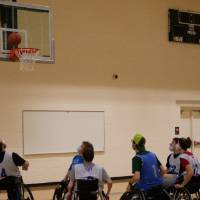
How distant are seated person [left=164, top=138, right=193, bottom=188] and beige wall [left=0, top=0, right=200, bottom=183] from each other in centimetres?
324

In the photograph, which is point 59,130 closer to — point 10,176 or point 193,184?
point 10,176

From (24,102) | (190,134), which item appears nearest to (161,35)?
(190,134)

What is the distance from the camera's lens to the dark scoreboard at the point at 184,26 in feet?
30.2

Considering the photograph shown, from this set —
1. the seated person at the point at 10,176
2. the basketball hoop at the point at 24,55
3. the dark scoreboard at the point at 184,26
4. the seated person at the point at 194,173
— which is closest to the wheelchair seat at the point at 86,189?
the seated person at the point at 10,176

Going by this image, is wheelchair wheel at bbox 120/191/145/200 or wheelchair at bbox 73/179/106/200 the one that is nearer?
wheelchair at bbox 73/179/106/200

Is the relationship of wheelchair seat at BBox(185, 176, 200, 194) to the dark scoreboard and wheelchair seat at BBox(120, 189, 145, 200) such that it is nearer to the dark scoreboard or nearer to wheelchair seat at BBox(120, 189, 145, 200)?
wheelchair seat at BBox(120, 189, 145, 200)

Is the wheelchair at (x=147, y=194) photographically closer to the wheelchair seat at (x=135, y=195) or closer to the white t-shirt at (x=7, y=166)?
the wheelchair seat at (x=135, y=195)

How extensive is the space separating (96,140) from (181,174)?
3406mm

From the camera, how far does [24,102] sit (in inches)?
298

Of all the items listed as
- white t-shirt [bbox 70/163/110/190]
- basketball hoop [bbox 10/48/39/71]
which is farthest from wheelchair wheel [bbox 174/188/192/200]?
basketball hoop [bbox 10/48/39/71]

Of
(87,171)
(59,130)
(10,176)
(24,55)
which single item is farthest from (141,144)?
(59,130)

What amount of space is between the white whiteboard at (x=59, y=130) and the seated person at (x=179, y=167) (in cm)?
307

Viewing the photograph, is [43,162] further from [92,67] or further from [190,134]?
[190,134]

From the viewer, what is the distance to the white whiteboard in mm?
7574
